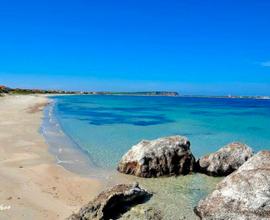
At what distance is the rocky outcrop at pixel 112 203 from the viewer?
24.7ft

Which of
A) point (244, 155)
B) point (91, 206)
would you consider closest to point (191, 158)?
point (244, 155)

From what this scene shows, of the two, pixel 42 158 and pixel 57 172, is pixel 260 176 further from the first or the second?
pixel 42 158

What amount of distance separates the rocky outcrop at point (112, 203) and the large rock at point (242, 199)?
1.50 m

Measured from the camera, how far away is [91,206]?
766 cm

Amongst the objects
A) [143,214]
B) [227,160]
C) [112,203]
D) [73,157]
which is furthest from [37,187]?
[227,160]

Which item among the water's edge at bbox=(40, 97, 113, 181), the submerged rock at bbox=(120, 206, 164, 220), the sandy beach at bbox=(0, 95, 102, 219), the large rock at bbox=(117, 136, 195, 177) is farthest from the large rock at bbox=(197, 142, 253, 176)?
the submerged rock at bbox=(120, 206, 164, 220)

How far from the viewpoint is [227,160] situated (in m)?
12.0

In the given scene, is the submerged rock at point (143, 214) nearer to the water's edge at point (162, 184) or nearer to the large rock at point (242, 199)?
the water's edge at point (162, 184)

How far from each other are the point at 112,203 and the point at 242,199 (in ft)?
9.13

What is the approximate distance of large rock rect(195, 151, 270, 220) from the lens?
723 centimetres

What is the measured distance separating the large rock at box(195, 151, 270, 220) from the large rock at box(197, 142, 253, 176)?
3.54 m

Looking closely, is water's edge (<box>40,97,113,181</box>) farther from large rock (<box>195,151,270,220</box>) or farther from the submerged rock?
large rock (<box>195,151,270,220</box>)

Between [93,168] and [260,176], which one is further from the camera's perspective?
[93,168]

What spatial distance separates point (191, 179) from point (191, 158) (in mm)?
973
